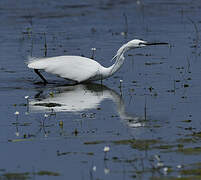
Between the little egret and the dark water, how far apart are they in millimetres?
205

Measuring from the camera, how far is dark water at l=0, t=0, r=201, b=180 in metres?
6.86

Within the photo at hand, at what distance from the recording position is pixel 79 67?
38.3 feet

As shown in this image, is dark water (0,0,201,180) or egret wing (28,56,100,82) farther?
egret wing (28,56,100,82)

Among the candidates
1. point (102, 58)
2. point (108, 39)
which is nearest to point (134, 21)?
point (108, 39)

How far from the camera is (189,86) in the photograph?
10.8m

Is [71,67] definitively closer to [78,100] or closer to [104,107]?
[78,100]

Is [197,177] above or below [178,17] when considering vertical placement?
below

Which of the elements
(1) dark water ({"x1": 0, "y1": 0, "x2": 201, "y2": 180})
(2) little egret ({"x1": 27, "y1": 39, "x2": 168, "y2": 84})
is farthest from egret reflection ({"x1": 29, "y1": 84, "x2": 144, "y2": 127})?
(2) little egret ({"x1": 27, "y1": 39, "x2": 168, "y2": 84})

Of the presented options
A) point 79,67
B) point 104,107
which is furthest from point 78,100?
point 79,67

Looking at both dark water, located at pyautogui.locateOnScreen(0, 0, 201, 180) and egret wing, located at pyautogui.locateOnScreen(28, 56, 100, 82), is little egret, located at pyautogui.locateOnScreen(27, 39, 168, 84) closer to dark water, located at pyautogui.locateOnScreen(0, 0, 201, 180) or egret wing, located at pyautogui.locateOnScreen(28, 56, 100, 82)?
egret wing, located at pyautogui.locateOnScreen(28, 56, 100, 82)

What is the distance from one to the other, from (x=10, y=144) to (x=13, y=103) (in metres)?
2.24

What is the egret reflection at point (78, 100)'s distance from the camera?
9.26 meters

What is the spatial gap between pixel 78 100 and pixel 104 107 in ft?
2.18

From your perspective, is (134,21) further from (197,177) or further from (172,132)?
(197,177)
